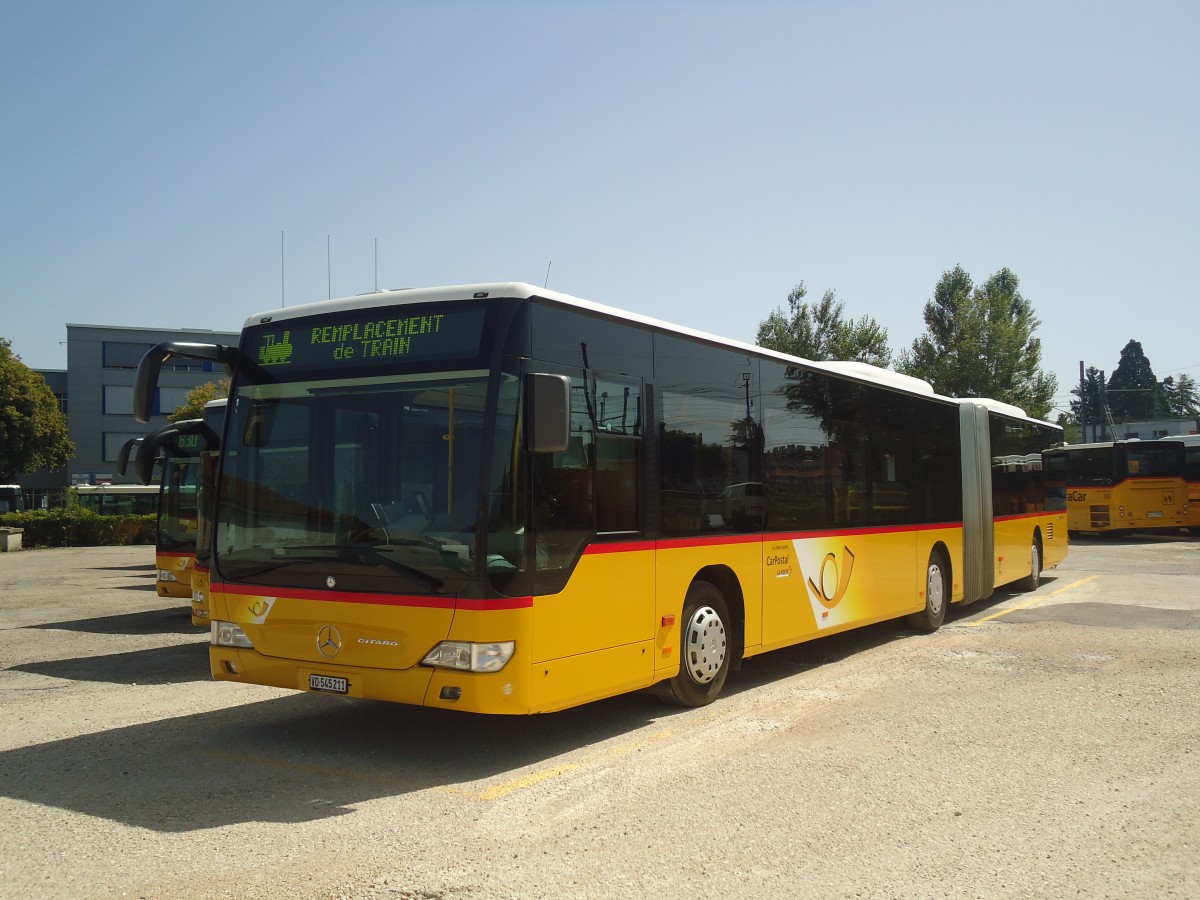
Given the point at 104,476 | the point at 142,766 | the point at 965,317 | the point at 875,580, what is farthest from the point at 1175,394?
the point at 142,766

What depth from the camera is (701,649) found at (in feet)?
27.7

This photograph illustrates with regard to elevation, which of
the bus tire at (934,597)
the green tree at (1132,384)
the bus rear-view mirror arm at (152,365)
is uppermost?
the green tree at (1132,384)

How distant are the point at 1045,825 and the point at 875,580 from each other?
6.32 m

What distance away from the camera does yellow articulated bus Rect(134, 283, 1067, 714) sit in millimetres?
6449

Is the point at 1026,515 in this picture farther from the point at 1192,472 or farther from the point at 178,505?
the point at 1192,472

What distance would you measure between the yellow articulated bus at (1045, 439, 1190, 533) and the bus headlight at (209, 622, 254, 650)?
109 feet

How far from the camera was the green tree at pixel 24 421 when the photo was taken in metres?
57.7

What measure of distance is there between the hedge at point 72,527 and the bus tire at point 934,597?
3594 cm

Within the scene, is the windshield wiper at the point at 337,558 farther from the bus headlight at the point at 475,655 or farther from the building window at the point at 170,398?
the building window at the point at 170,398

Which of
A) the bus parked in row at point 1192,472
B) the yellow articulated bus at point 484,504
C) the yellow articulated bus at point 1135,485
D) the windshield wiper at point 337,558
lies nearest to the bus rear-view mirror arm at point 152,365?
the yellow articulated bus at point 484,504

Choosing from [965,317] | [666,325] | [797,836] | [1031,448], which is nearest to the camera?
[797,836]

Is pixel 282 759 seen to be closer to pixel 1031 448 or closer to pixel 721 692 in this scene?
pixel 721 692

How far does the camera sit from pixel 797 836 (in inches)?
208

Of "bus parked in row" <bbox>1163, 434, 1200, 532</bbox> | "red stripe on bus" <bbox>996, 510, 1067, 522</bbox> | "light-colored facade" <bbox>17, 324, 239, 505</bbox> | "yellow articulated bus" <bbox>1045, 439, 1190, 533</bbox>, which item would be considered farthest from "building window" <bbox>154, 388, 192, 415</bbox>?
"red stripe on bus" <bbox>996, 510, 1067, 522</bbox>
